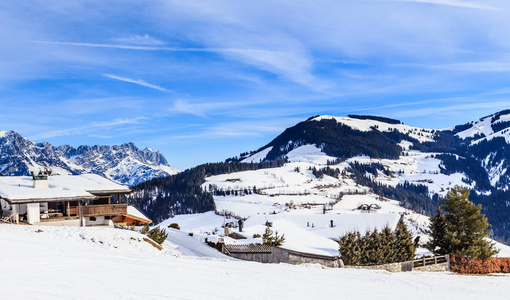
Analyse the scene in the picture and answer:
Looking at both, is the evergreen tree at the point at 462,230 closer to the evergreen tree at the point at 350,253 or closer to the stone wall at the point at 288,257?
the evergreen tree at the point at 350,253

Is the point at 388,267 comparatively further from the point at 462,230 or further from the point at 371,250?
the point at 462,230

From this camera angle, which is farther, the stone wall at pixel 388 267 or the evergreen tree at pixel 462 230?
the evergreen tree at pixel 462 230

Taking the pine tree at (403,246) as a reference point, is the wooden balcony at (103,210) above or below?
above

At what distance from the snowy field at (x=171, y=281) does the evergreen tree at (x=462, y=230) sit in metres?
15.3

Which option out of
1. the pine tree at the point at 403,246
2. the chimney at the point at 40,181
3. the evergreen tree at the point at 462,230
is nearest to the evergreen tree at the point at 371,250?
the pine tree at the point at 403,246

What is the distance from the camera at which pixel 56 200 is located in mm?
34594

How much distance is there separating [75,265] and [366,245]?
2417 centimetres

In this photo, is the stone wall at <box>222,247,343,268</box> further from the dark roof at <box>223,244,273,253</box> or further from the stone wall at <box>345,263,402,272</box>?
the stone wall at <box>345,263,402,272</box>

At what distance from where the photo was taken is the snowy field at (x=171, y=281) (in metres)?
13.0

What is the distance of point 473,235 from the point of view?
37.3 m

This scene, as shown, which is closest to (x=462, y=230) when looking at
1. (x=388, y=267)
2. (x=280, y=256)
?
(x=388, y=267)

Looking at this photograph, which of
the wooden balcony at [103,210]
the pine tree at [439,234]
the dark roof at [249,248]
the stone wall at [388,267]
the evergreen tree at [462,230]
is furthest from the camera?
the pine tree at [439,234]

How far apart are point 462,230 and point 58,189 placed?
36273mm

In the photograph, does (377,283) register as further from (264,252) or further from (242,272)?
(264,252)
